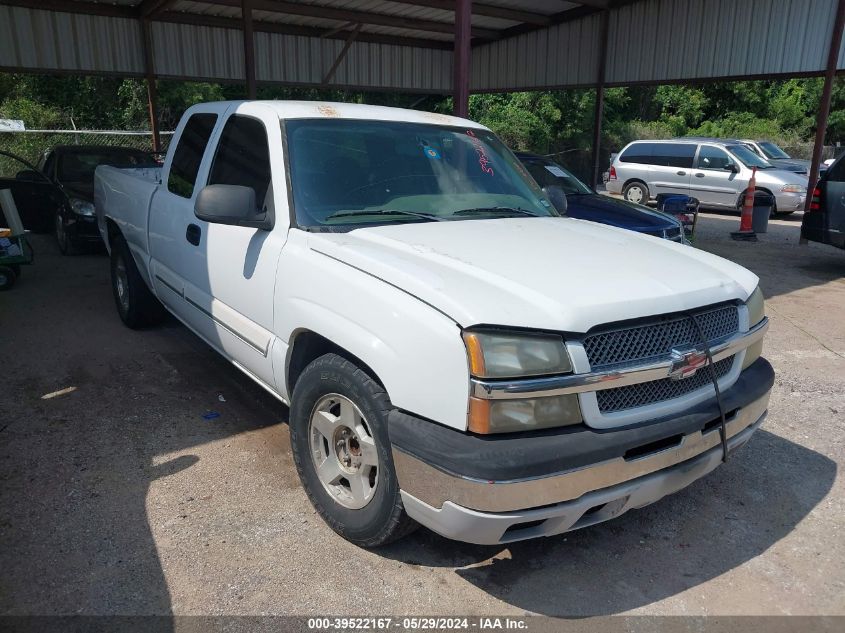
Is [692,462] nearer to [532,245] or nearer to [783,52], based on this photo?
[532,245]

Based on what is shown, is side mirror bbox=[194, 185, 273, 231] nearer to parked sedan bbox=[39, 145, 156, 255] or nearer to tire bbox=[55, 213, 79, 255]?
parked sedan bbox=[39, 145, 156, 255]

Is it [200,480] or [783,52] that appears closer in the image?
[200,480]

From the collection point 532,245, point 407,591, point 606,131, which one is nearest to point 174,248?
point 532,245

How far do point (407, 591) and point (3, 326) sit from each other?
529 centimetres

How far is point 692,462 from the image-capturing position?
2.71 meters

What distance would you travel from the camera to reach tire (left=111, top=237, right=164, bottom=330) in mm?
5641

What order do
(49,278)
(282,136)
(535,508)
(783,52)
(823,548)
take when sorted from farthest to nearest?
1. (783,52)
2. (49,278)
3. (282,136)
4. (823,548)
5. (535,508)

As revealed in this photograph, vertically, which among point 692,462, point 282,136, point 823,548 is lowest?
point 823,548

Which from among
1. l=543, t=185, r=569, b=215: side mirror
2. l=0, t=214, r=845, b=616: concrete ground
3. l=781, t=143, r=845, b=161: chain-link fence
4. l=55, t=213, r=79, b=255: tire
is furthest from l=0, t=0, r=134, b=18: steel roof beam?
l=781, t=143, r=845, b=161: chain-link fence

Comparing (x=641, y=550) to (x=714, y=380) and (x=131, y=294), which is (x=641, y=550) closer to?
(x=714, y=380)

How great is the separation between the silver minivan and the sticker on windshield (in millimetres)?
13328

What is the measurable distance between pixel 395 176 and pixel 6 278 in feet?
19.5

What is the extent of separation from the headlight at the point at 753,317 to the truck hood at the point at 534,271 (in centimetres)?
5

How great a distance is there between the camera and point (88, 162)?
10094 millimetres
